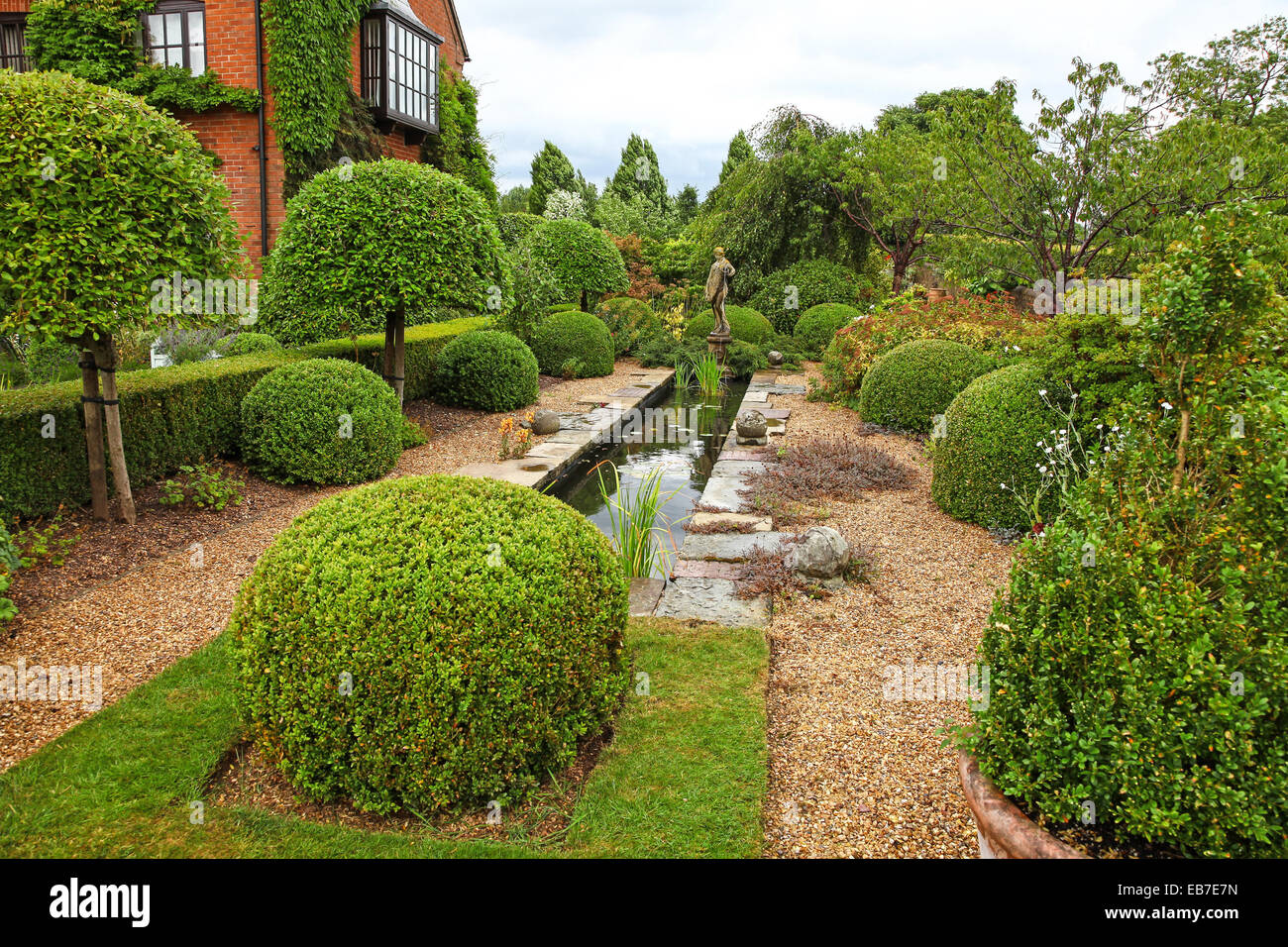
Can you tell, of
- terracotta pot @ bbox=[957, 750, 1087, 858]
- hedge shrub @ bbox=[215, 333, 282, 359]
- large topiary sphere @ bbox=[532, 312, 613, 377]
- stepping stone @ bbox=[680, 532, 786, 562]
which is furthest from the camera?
large topiary sphere @ bbox=[532, 312, 613, 377]

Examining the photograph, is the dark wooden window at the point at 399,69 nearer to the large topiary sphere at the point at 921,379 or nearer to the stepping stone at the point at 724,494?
the large topiary sphere at the point at 921,379

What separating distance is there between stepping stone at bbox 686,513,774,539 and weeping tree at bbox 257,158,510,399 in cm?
379

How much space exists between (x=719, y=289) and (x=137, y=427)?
10.8 meters

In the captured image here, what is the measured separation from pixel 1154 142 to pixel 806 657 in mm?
7072

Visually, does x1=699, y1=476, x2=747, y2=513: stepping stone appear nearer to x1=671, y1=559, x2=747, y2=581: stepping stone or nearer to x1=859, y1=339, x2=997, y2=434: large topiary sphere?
A: x1=671, y1=559, x2=747, y2=581: stepping stone

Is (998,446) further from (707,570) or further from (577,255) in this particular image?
(577,255)

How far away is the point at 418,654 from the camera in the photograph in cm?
264

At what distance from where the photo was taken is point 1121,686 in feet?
6.81

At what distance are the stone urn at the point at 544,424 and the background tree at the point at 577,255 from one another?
7.10 metres

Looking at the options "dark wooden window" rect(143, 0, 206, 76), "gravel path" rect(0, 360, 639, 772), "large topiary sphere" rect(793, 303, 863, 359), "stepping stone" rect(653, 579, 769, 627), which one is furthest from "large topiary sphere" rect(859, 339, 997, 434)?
"dark wooden window" rect(143, 0, 206, 76)

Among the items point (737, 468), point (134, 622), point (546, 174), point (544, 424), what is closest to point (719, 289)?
point (544, 424)

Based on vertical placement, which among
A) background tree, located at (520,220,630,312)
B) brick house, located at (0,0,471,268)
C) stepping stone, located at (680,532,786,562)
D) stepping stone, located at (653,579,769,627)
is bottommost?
stepping stone, located at (653,579,769,627)

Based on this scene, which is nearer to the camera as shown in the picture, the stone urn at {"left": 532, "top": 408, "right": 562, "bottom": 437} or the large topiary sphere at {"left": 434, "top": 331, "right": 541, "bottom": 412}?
the stone urn at {"left": 532, "top": 408, "right": 562, "bottom": 437}

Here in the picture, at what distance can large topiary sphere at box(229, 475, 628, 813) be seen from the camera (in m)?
2.66
